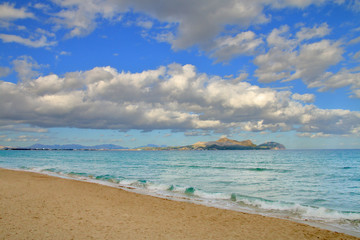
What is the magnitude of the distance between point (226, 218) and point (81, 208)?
7037mm

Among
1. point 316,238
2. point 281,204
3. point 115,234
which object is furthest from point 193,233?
point 281,204

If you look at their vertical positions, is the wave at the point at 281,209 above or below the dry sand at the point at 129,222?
below

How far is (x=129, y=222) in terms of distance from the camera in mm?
9477

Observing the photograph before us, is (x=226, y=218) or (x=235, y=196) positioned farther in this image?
(x=235, y=196)

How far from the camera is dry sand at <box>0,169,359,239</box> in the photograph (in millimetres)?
7975

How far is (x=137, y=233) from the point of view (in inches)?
320

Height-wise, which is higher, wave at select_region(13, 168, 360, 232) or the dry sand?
the dry sand

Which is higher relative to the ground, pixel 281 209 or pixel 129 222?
pixel 129 222

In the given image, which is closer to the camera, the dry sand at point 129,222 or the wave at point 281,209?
the dry sand at point 129,222

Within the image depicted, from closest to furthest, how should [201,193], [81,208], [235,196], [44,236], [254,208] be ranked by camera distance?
[44,236], [81,208], [254,208], [235,196], [201,193]

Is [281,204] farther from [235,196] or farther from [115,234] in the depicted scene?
[115,234]

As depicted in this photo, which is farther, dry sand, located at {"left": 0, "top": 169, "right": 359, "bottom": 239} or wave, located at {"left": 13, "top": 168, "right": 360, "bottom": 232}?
wave, located at {"left": 13, "top": 168, "right": 360, "bottom": 232}

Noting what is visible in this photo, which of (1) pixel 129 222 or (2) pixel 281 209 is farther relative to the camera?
(2) pixel 281 209

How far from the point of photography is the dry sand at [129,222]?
7.97 metres
